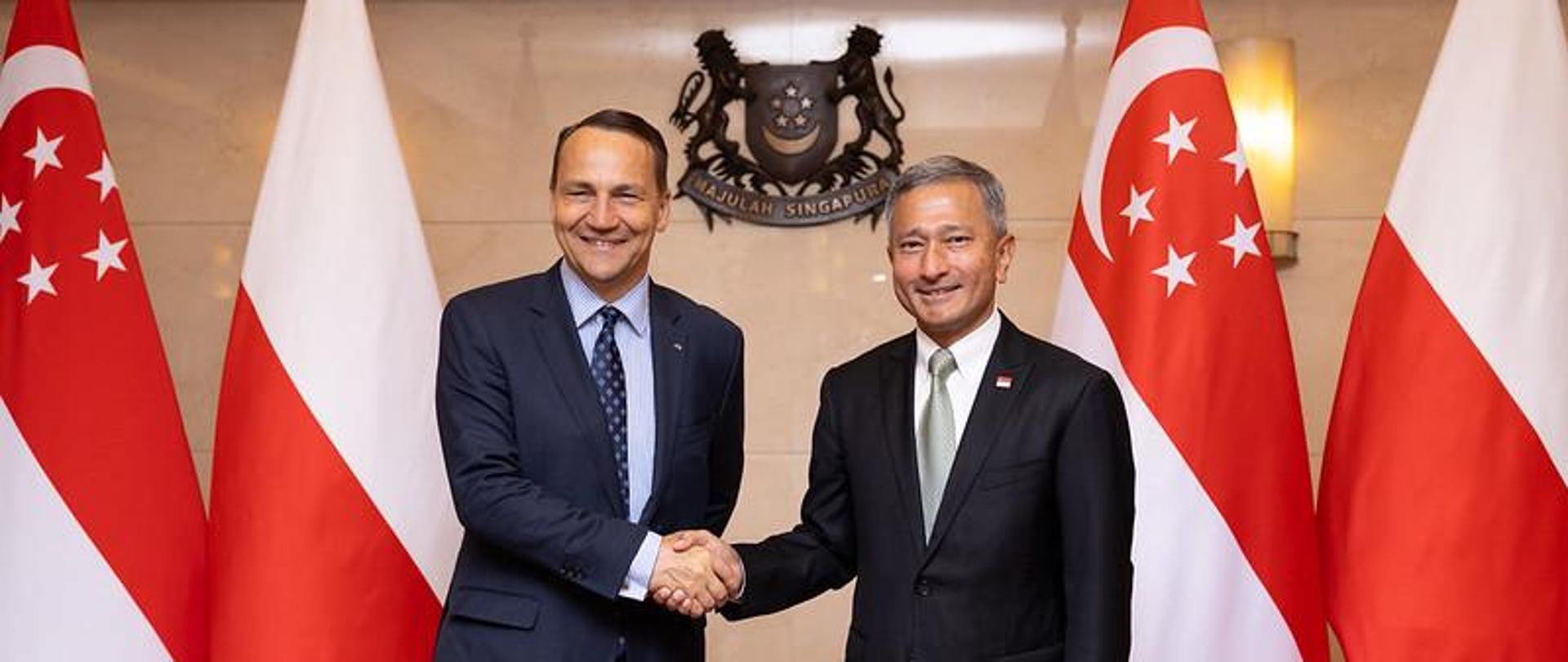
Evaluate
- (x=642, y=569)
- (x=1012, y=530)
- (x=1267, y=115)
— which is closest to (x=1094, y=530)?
(x=1012, y=530)

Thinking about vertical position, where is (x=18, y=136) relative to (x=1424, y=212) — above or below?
above

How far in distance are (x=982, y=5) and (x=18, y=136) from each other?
7.33ft

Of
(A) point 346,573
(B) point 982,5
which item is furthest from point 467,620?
(B) point 982,5

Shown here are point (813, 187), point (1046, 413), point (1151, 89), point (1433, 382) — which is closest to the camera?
point (1046, 413)

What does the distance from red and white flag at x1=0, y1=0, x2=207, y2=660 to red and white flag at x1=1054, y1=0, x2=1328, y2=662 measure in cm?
187

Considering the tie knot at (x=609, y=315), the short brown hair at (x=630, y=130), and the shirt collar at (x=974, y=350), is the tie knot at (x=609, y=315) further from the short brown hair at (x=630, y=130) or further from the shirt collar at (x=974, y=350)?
the shirt collar at (x=974, y=350)

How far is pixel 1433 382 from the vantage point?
321 cm

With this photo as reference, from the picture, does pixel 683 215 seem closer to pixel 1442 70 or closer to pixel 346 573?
pixel 346 573

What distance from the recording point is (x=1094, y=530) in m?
2.27

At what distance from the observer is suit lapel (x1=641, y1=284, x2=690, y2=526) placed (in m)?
2.53

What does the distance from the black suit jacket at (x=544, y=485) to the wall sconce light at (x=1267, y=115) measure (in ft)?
6.46

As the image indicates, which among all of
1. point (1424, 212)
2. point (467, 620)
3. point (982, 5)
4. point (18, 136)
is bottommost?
point (467, 620)

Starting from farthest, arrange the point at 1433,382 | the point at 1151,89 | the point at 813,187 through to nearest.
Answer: the point at 813,187, the point at 1151,89, the point at 1433,382

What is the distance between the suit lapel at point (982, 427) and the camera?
234 centimetres
